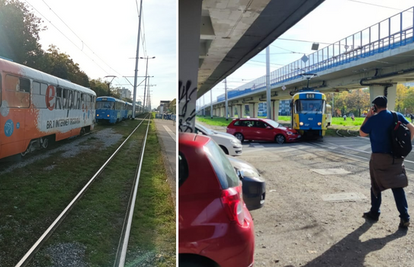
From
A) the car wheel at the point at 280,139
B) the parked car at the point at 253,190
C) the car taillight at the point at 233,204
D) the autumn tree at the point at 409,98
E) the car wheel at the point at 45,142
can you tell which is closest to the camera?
the car wheel at the point at 45,142

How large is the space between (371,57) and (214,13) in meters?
15.4

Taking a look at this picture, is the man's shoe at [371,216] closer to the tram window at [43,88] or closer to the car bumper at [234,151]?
the tram window at [43,88]

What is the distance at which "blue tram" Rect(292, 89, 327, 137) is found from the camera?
55.2 feet

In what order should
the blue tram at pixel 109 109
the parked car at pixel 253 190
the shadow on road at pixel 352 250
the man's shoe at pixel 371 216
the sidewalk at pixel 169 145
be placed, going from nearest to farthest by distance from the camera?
the blue tram at pixel 109 109
the sidewalk at pixel 169 145
the shadow on road at pixel 352 250
the man's shoe at pixel 371 216
the parked car at pixel 253 190

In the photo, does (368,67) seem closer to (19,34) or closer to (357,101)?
(19,34)

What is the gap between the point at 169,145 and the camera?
1.83 m

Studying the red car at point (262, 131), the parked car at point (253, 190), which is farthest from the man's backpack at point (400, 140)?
the red car at point (262, 131)

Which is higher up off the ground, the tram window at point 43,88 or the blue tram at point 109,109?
the tram window at point 43,88

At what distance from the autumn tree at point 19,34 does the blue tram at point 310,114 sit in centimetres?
1661

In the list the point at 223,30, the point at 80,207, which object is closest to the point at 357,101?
the point at 223,30

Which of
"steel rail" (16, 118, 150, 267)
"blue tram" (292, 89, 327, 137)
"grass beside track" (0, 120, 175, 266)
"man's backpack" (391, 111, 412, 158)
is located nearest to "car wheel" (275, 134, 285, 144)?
"blue tram" (292, 89, 327, 137)

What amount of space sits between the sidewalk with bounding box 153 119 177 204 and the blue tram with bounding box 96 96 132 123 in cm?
26

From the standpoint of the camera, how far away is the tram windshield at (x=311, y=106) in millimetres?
16983

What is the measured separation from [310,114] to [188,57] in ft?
51.6
